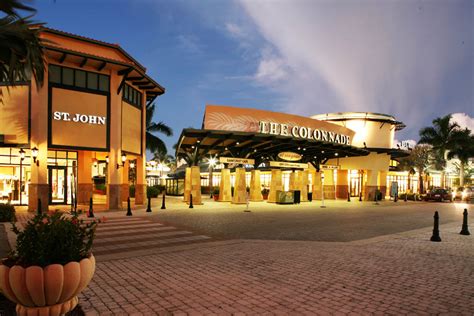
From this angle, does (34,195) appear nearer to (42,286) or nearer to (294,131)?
(42,286)

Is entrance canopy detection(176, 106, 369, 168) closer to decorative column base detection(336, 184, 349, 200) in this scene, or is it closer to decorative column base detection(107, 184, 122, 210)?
decorative column base detection(336, 184, 349, 200)

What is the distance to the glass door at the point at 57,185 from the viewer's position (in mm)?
22141

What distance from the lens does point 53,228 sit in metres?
4.34

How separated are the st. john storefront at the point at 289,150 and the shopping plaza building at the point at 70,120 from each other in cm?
431

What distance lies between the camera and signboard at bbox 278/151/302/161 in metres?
29.6

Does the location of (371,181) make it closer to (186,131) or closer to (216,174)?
(186,131)

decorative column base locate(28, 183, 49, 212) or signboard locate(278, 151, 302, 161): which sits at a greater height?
signboard locate(278, 151, 302, 161)

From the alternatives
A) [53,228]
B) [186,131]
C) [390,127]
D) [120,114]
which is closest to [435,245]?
[53,228]

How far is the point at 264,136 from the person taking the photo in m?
24.2

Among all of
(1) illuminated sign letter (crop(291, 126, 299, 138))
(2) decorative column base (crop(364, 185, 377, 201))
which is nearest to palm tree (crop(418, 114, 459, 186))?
(2) decorative column base (crop(364, 185, 377, 201))

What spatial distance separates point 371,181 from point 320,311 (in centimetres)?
3369

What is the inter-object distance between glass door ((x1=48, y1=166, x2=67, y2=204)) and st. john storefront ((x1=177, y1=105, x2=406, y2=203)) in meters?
8.19

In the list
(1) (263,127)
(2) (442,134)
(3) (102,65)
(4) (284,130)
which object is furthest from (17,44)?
(2) (442,134)

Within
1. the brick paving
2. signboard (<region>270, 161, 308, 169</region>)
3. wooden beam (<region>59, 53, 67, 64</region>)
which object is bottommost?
the brick paving
